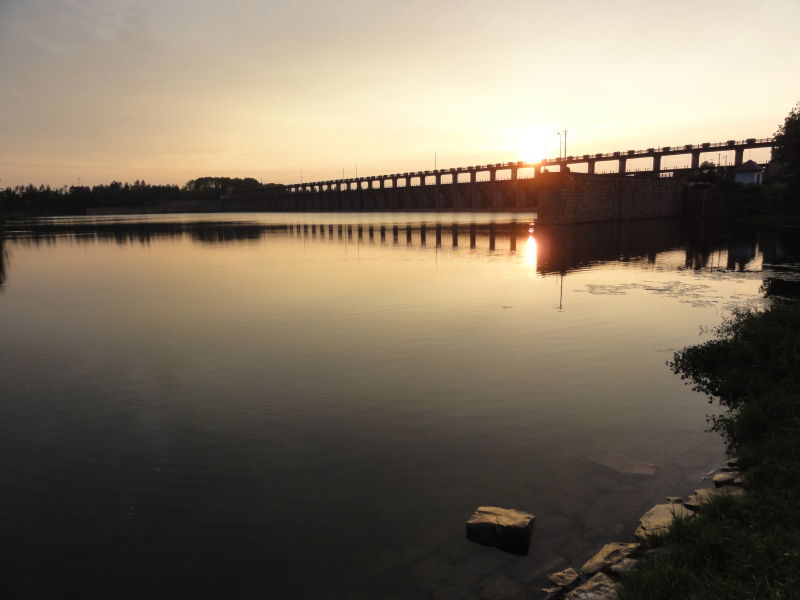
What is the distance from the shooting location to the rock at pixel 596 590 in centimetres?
530

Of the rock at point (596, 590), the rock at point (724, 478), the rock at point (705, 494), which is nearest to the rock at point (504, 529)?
the rock at point (596, 590)

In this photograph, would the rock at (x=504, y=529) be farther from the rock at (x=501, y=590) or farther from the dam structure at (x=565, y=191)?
the dam structure at (x=565, y=191)

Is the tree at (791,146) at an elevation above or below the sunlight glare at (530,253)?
above

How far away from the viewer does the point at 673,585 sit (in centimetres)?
509

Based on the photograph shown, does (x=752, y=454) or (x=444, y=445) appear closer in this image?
(x=752, y=454)

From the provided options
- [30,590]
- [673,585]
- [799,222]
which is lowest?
[30,590]

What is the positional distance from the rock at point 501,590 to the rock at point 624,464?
330 centimetres

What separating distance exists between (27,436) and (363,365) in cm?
739

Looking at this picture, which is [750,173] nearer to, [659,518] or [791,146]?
[791,146]

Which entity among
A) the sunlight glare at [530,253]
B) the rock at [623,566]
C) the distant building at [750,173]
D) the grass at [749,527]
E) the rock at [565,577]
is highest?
the distant building at [750,173]

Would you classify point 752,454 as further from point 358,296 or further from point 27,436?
point 358,296

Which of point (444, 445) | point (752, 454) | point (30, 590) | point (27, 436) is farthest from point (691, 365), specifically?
point (27, 436)

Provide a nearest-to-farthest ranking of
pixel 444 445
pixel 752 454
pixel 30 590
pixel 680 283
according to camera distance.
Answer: pixel 30 590, pixel 752 454, pixel 444 445, pixel 680 283

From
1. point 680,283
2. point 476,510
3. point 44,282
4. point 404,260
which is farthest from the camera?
point 404,260
